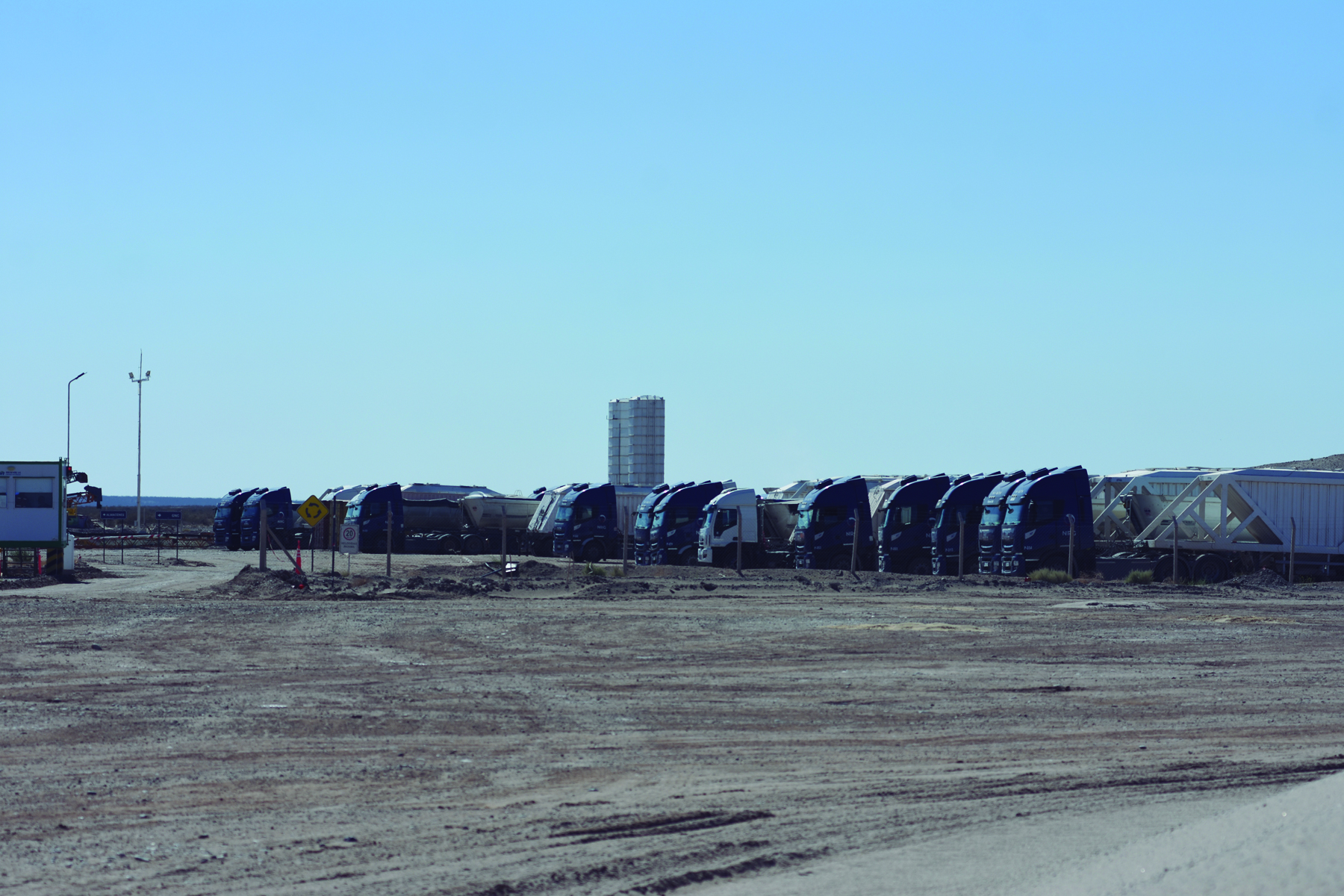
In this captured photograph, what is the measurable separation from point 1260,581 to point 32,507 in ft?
96.9

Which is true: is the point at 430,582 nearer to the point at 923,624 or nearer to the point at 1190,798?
the point at 923,624

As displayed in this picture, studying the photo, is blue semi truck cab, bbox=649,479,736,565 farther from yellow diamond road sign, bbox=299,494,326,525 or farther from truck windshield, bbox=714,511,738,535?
yellow diamond road sign, bbox=299,494,326,525

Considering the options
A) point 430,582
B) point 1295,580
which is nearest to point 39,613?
point 430,582

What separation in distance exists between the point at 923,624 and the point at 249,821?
48.8ft

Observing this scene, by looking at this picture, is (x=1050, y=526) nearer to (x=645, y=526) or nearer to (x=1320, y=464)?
(x=645, y=526)

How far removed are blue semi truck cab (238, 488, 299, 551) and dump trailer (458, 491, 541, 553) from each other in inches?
293

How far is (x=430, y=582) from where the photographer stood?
29.2 m

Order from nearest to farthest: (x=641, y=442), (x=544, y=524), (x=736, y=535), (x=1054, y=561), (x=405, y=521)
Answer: (x=1054, y=561), (x=736, y=535), (x=544, y=524), (x=405, y=521), (x=641, y=442)

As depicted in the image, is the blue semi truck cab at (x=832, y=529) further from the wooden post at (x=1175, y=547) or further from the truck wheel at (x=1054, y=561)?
the wooden post at (x=1175, y=547)

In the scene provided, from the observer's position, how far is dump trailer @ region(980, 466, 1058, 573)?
35.4m

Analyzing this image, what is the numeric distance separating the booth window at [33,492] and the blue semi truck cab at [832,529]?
780 inches

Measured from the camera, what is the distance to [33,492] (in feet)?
105

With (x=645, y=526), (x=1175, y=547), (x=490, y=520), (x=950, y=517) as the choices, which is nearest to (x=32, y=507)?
(x=645, y=526)

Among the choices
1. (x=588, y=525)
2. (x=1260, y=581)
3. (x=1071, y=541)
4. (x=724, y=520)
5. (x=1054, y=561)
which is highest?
(x=724, y=520)
